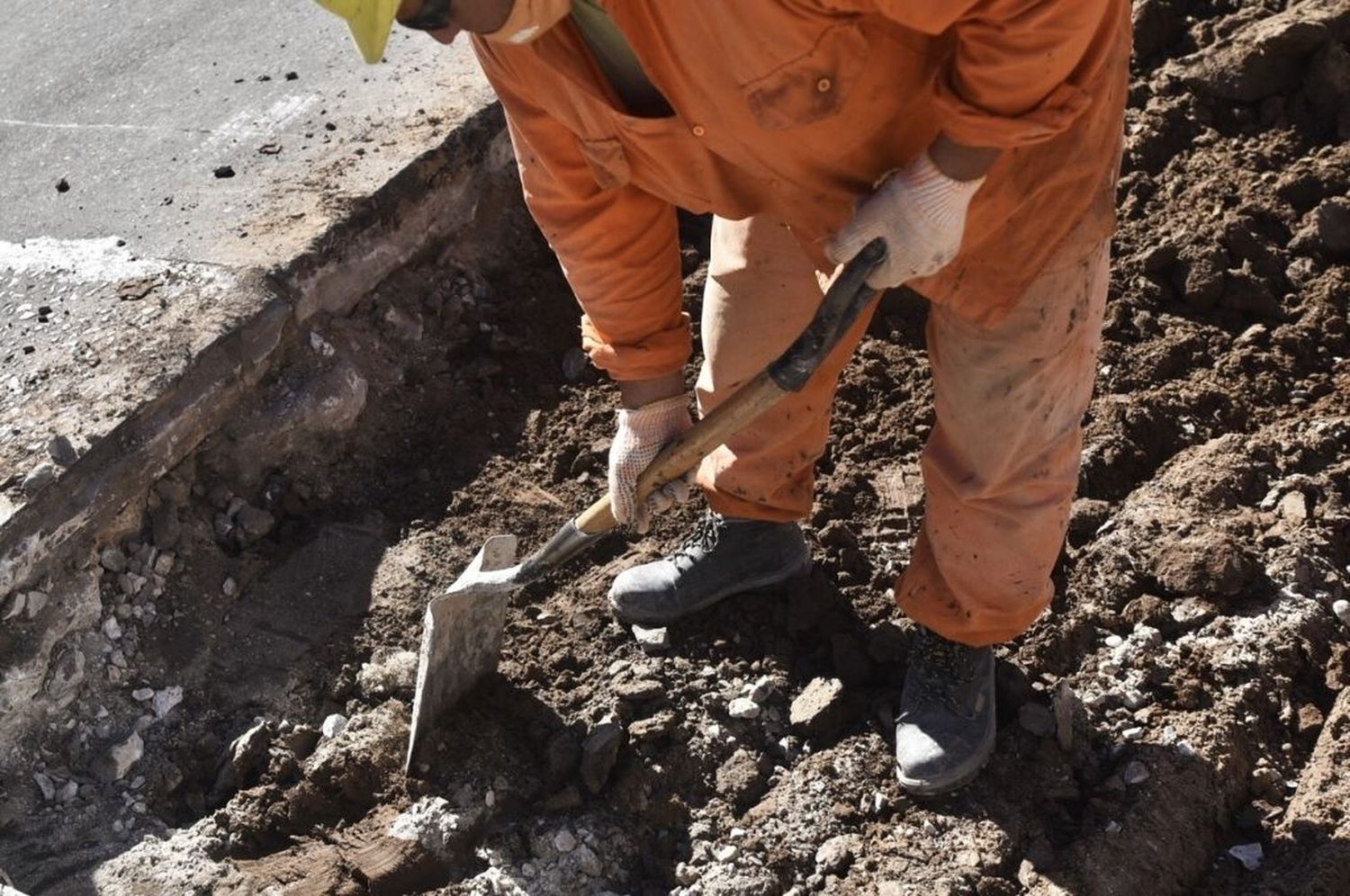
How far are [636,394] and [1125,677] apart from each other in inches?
46.3

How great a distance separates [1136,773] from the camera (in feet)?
9.73

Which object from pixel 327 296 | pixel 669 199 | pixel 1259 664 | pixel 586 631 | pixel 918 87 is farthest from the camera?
pixel 327 296

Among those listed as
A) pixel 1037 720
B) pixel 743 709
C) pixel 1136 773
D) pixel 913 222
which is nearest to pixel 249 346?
pixel 743 709

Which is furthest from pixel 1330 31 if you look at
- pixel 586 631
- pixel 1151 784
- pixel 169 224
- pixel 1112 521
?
pixel 169 224

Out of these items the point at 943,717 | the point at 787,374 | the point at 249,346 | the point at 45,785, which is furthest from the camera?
the point at 249,346

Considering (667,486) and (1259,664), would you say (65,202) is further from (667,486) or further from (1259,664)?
(1259,664)

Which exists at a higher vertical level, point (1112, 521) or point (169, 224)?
point (169, 224)

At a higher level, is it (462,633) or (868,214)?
(868,214)

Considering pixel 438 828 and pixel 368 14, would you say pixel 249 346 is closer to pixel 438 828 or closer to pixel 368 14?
pixel 438 828

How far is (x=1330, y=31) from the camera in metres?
4.19

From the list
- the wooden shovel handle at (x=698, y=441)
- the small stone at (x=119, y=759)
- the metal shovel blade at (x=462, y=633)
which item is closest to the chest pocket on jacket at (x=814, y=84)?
the wooden shovel handle at (x=698, y=441)

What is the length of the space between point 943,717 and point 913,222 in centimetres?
111

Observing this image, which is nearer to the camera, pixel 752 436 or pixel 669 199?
pixel 669 199

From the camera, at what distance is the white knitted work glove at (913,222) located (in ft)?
7.57
